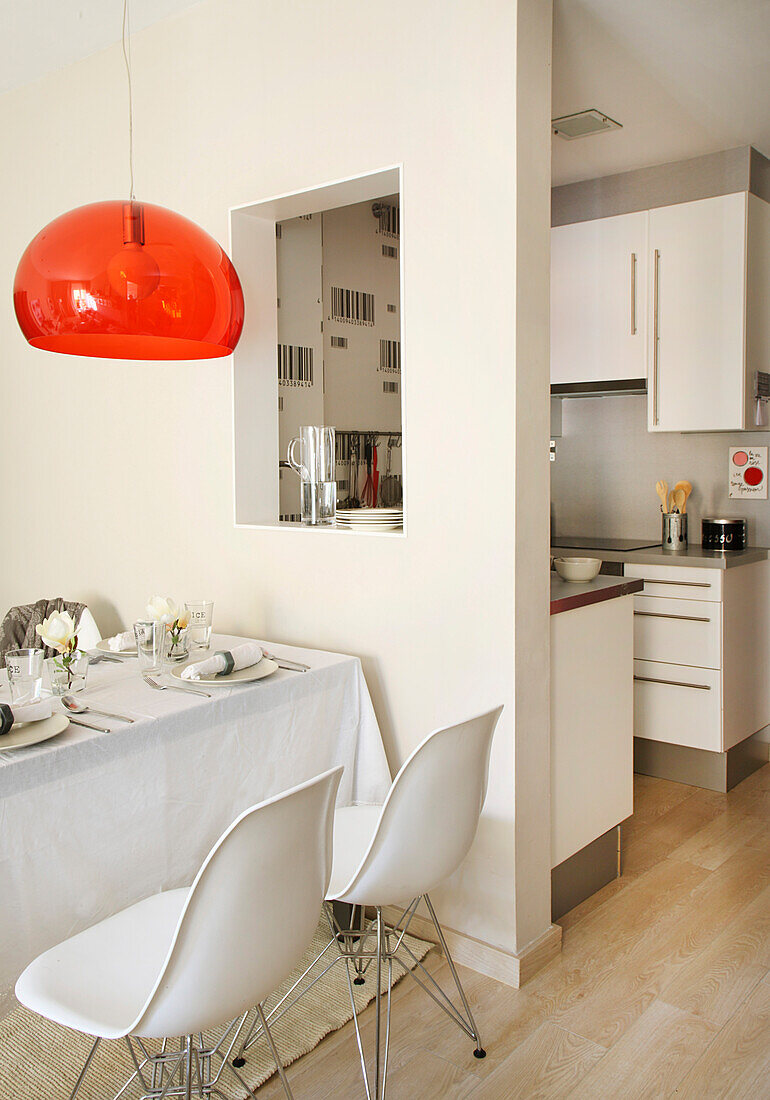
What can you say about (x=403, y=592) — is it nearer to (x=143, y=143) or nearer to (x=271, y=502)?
(x=271, y=502)

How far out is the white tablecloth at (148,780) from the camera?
5.41 feet

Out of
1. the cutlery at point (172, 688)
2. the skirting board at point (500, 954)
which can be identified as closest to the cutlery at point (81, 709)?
the cutlery at point (172, 688)

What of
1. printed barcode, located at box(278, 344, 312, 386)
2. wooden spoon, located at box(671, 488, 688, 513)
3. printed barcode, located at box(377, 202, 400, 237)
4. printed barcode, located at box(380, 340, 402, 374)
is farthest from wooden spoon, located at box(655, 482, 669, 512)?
printed barcode, located at box(278, 344, 312, 386)

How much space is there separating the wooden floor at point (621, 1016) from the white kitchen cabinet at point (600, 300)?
2152mm

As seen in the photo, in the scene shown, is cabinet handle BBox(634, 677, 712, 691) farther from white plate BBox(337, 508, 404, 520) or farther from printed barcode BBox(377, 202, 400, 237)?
printed barcode BBox(377, 202, 400, 237)

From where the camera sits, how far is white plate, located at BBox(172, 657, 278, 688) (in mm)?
2123

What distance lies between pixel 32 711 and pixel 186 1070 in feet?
2.45

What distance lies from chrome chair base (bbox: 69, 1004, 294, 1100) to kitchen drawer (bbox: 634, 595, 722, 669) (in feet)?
7.43

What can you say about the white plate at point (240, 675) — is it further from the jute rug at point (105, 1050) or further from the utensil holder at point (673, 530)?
the utensil holder at point (673, 530)

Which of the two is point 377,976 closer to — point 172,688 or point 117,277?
point 172,688

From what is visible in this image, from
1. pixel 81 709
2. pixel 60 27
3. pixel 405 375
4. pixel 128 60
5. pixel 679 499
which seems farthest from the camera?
pixel 679 499

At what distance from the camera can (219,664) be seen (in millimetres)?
2172

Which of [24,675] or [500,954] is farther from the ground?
[24,675]

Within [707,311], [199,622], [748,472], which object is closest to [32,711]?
[199,622]
